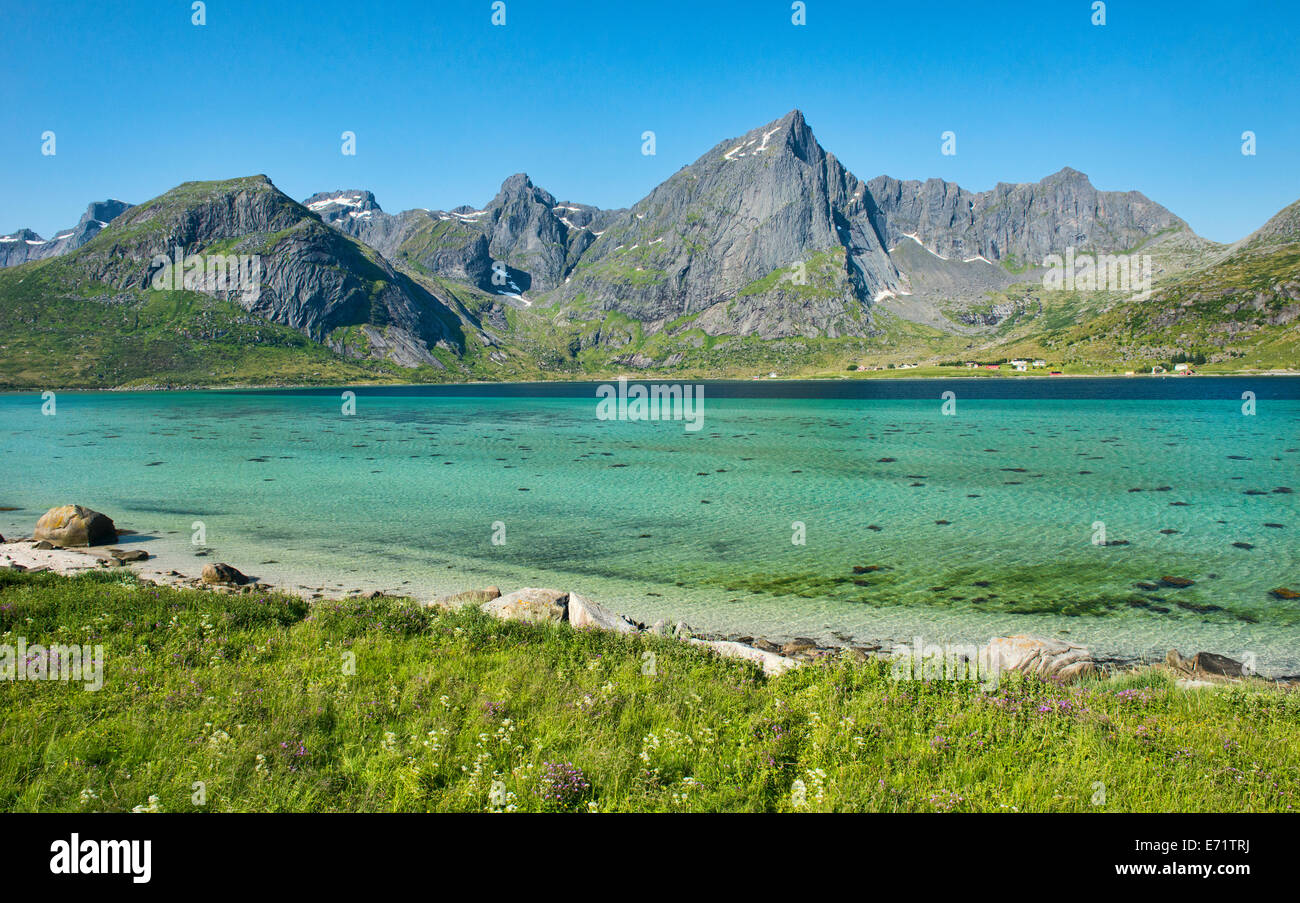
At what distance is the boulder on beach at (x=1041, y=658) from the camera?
575 inches

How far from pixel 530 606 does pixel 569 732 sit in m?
8.74

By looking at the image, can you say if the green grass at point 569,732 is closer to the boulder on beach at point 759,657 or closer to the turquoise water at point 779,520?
the boulder on beach at point 759,657

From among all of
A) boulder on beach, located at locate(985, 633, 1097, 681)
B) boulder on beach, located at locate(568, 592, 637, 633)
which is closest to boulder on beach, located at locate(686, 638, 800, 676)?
boulder on beach, located at locate(568, 592, 637, 633)

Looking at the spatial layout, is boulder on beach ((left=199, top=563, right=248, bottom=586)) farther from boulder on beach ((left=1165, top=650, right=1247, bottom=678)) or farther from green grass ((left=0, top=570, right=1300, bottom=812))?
boulder on beach ((left=1165, top=650, right=1247, bottom=678))

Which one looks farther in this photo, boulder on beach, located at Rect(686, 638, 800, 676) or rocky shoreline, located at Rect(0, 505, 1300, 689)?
rocky shoreline, located at Rect(0, 505, 1300, 689)

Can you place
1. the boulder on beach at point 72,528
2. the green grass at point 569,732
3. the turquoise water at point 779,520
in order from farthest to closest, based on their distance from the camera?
the boulder on beach at point 72,528
the turquoise water at point 779,520
the green grass at point 569,732

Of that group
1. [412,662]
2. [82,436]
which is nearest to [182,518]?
[412,662]

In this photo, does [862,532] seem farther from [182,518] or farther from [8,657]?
[182,518]

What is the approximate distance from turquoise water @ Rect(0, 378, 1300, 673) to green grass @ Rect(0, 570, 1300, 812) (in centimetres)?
953

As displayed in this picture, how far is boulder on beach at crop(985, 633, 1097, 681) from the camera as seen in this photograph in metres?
14.6

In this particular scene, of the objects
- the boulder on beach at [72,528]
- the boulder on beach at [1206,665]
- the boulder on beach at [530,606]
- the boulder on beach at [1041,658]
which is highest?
the boulder on beach at [72,528]

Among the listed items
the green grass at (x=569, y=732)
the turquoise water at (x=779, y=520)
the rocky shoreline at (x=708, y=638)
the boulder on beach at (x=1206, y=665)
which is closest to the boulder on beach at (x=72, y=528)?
the rocky shoreline at (x=708, y=638)

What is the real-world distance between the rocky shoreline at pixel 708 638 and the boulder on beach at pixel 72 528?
1.43 m

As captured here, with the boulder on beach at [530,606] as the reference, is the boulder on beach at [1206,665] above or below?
below
